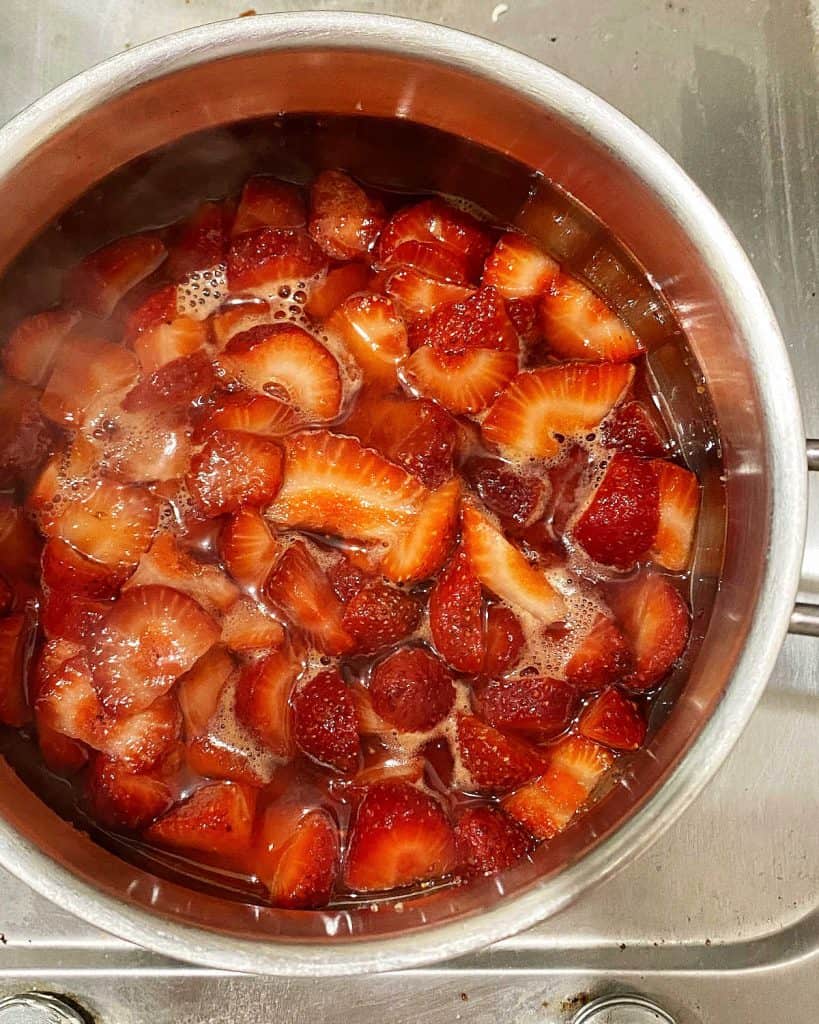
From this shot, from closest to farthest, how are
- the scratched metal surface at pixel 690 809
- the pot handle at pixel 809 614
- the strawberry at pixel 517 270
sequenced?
the pot handle at pixel 809 614, the strawberry at pixel 517 270, the scratched metal surface at pixel 690 809

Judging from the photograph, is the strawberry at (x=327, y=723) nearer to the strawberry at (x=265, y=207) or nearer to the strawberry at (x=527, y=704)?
the strawberry at (x=527, y=704)

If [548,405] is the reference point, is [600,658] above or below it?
below

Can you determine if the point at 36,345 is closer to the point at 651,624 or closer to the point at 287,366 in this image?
the point at 287,366

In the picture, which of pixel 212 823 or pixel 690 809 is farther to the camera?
pixel 690 809

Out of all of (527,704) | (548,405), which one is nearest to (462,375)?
(548,405)

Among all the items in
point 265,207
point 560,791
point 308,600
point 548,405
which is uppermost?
point 265,207

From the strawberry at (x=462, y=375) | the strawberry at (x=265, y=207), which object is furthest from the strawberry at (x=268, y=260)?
the strawberry at (x=462, y=375)
